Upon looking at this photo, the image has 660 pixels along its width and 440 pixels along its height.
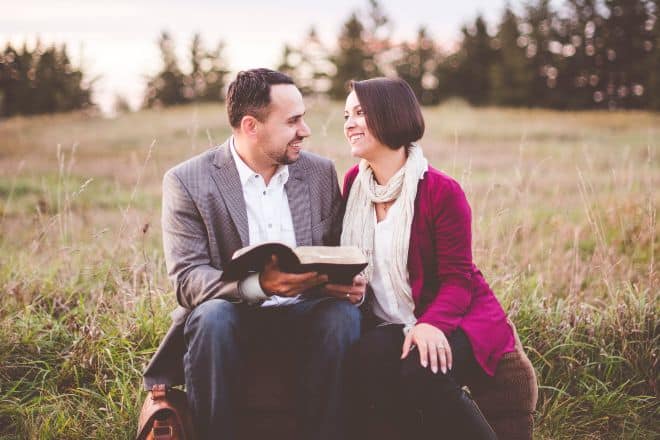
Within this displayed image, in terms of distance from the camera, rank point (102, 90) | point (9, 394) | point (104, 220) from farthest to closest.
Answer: point (102, 90)
point (104, 220)
point (9, 394)

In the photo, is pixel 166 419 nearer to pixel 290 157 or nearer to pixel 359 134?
pixel 290 157

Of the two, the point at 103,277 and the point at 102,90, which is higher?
the point at 102,90

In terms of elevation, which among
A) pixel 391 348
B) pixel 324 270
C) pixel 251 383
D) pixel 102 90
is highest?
pixel 102 90

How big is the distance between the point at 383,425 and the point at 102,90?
788 inches

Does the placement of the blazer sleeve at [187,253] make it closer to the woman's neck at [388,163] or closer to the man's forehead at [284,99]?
the man's forehead at [284,99]

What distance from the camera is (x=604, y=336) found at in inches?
137

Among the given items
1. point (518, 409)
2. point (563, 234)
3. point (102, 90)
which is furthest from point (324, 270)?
point (102, 90)

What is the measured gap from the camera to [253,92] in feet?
9.67

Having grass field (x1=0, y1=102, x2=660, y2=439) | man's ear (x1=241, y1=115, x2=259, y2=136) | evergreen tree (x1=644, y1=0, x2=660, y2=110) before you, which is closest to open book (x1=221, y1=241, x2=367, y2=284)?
man's ear (x1=241, y1=115, x2=259, y2=136)

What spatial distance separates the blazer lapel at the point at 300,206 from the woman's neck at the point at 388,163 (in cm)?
36

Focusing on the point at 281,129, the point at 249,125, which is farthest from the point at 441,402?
the point at 249,125

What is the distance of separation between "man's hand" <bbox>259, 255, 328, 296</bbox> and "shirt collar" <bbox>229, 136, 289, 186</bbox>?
25.7 inches

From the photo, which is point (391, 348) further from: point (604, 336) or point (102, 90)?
point (102, 90)

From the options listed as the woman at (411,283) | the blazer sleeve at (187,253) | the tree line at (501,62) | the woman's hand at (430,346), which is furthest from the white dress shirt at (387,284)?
the tree line at (501,62)
